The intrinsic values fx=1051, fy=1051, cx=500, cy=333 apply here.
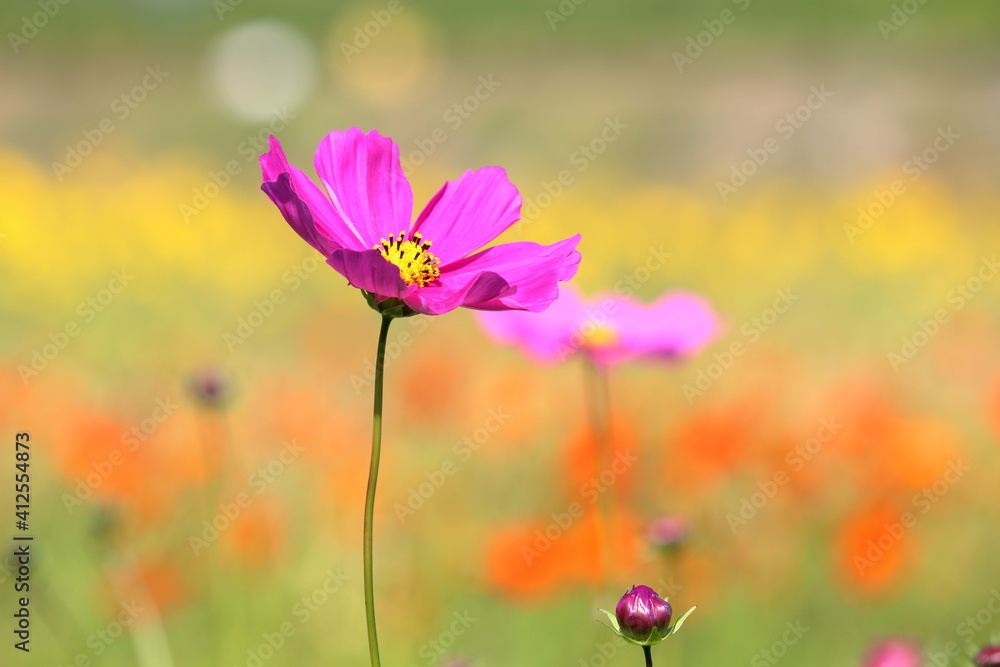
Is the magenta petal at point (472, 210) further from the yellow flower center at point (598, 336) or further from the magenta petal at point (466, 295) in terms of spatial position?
the yellow flower center at point (598, 336)

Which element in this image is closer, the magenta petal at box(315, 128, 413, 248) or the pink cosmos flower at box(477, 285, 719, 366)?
the magenta petal at box(315, 128, 413, 248)

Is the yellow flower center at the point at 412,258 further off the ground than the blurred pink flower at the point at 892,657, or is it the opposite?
the blurred pink flower at the point at 892,657

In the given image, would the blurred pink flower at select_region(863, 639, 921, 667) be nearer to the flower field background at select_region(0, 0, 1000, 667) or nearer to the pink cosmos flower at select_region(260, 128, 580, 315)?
the flower field background at select_region(0, 0, 1000, 667)

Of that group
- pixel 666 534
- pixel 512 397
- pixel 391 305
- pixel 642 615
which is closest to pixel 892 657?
pixel 666 534

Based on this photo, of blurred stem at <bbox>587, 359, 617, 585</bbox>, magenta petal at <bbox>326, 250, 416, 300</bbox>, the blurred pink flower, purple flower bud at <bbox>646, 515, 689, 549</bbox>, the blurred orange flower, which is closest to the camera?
magenta petal at <bbox>326, 250, 416, 300</bbox>

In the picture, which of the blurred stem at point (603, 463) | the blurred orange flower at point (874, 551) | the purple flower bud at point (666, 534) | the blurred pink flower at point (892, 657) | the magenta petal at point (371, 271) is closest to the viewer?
the magenta petal at point (371, 271)

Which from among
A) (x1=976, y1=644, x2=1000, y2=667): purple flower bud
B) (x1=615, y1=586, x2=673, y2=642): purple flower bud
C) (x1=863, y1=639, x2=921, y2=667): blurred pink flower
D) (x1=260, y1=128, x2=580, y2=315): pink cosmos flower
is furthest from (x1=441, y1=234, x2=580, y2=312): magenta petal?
(x1=863, y1=639, x2=921, y2=667): blurred pink flower

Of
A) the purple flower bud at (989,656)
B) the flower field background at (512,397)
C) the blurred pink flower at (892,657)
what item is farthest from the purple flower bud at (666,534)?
the purple flower bud at (989,656)
